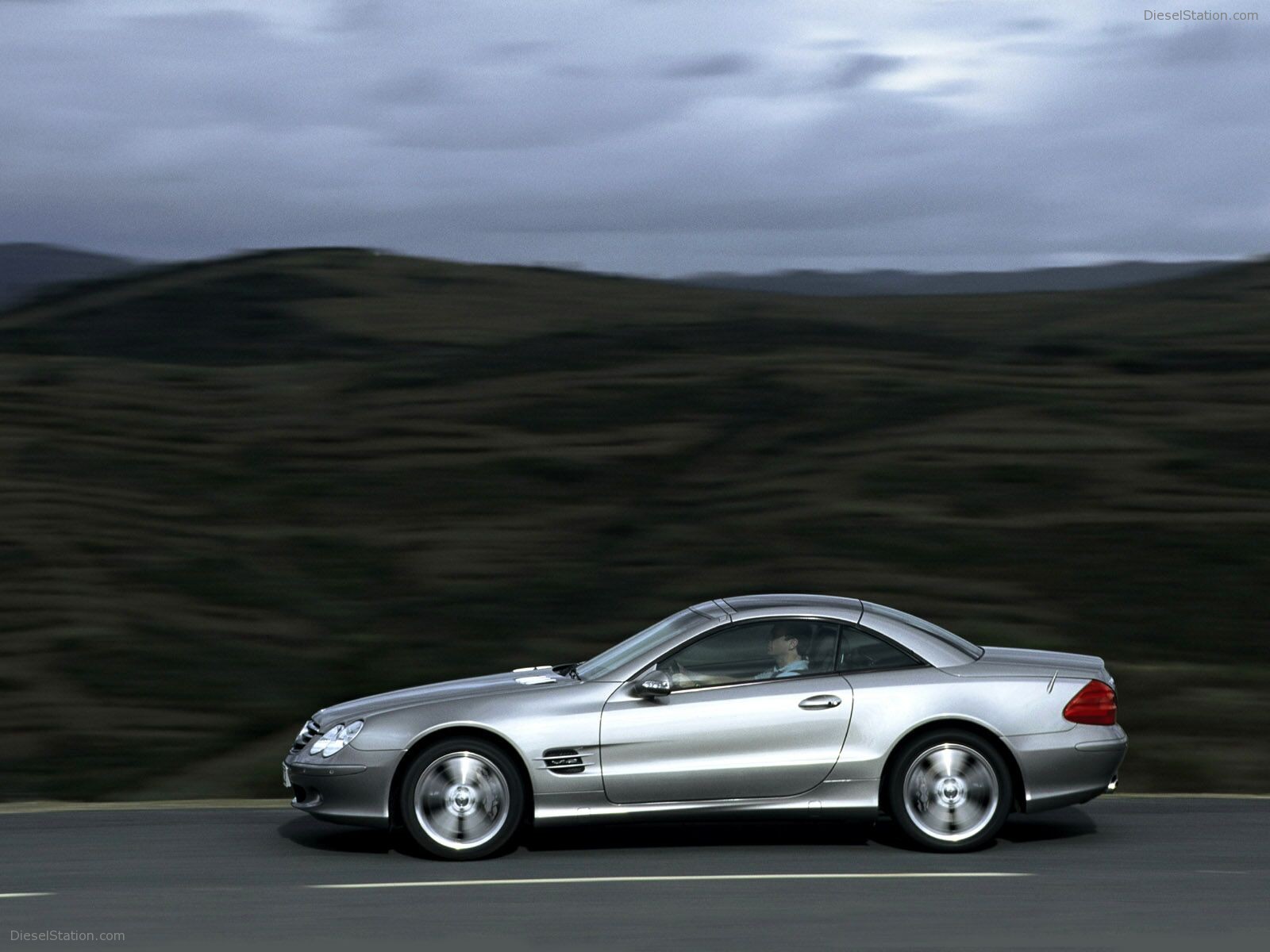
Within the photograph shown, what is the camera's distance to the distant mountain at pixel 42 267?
40594 mm

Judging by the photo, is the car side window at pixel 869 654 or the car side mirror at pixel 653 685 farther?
the car side window at pixel 869 654

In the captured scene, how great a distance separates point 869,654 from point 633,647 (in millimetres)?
1288

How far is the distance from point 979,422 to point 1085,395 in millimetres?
2532

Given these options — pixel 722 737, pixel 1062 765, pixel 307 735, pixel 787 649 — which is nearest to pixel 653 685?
pixel 722 737

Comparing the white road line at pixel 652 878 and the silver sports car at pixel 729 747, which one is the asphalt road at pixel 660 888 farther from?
the silver sports car at pixel 729 747

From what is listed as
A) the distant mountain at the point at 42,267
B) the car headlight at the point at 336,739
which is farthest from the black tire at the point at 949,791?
the distant mountain at the point at 42,267

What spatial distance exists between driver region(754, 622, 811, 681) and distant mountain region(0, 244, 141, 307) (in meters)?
33.9

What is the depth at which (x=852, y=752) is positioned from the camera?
8.57 metres

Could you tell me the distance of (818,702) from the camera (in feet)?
28.2

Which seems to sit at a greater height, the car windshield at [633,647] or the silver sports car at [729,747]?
the car windshield at [633,647]

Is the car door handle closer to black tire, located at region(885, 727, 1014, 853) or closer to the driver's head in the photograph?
the driver's head

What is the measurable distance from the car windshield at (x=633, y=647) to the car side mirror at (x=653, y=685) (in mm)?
213

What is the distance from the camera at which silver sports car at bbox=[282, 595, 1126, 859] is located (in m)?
8.49

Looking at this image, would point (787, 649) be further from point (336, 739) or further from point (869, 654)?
point (336, 739)
